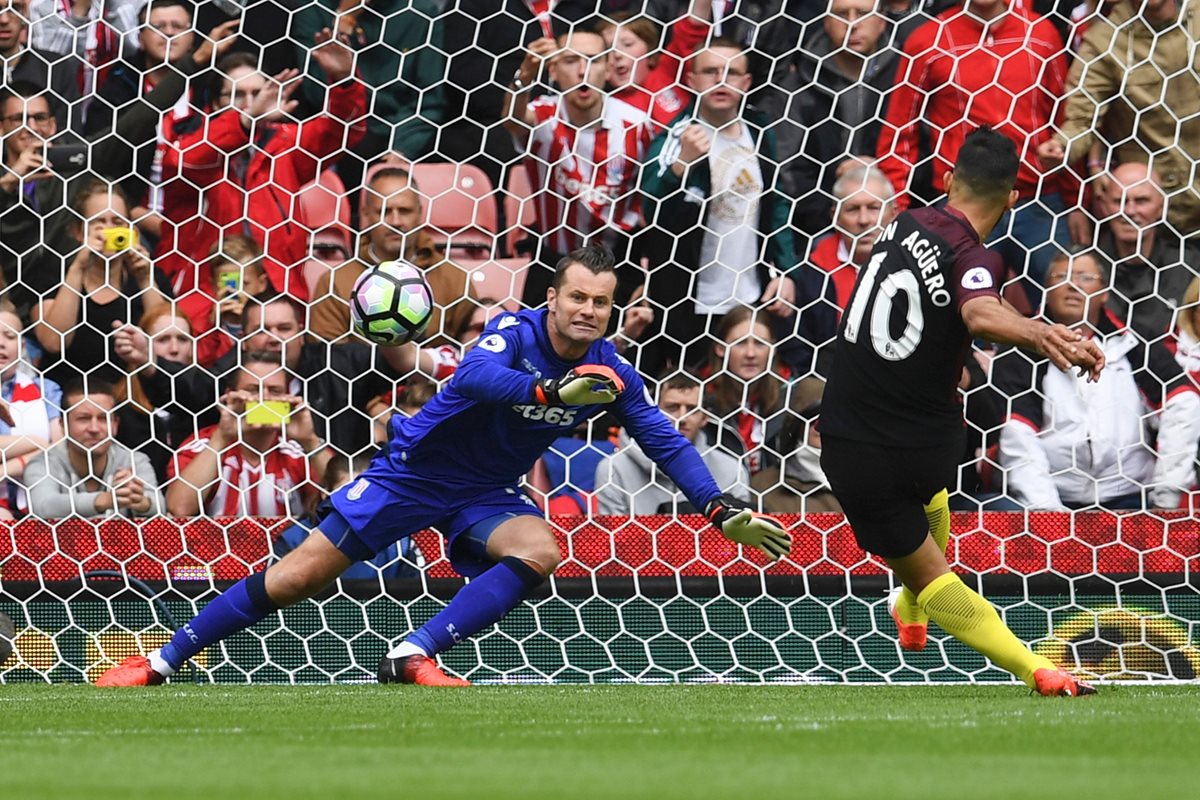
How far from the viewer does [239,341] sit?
26.6 ft

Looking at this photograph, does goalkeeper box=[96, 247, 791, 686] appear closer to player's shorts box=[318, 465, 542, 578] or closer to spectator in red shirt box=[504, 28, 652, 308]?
player's shorts box=[318, 465, 542, 578]

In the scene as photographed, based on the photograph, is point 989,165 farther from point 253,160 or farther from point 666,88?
point 253,160

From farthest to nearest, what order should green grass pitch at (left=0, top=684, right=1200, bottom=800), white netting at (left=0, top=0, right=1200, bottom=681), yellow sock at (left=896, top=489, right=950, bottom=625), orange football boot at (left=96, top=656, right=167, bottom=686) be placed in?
1. white netting at (left=0, top=0, right=1200, bottom=681)
2. orange football boot at (left=96, top=656, right=167, bottom=686)
3. yellow sock at (left=896, top=489, right=950, bottom=625)
4. green grass pitch at (left=0, top=684, right=1200, bottom=800)

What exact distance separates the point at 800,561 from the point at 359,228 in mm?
2683

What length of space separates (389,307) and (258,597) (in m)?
1.15

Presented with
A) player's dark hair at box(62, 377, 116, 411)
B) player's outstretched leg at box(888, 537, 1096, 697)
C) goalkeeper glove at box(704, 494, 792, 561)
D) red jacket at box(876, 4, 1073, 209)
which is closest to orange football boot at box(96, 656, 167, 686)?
player's dark hair at box(62, 377, 116, 411)

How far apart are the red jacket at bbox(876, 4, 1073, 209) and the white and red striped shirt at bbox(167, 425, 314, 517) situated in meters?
2.97

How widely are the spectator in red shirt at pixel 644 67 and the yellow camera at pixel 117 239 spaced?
2.35m

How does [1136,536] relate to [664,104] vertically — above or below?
below

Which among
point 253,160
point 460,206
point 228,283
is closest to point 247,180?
point 253,160

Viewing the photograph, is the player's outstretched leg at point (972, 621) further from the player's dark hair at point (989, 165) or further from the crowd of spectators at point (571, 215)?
the crowd of spectators at point (571, 215)

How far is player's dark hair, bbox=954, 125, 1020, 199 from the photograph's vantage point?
→ 210 inches

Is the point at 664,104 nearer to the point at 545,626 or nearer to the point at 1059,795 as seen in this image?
the point at 545,626

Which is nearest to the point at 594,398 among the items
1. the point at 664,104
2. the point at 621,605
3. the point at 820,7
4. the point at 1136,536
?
the point at 621,605
